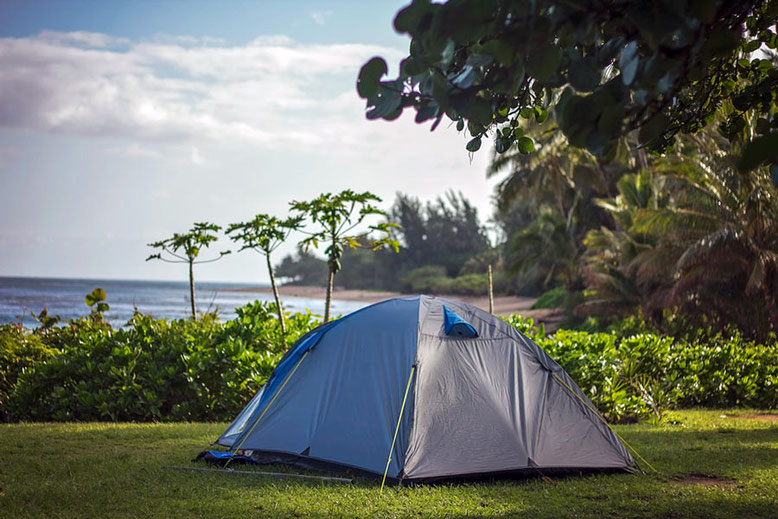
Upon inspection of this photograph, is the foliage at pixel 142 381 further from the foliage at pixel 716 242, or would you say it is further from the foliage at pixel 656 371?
the foliage at pixel 716 242

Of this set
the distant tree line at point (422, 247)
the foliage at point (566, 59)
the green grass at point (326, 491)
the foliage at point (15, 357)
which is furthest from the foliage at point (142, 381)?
the distant tree line at point (422, 247)

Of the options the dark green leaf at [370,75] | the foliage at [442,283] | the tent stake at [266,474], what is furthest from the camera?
the foliage at [442,283]

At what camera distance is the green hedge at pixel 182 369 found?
7.93 meters

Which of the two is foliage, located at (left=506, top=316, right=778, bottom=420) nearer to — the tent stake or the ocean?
the ocean

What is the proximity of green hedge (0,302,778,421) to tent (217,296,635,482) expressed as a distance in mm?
2168

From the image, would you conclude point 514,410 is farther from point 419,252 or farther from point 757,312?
point 419,252

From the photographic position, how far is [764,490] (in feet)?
16.4

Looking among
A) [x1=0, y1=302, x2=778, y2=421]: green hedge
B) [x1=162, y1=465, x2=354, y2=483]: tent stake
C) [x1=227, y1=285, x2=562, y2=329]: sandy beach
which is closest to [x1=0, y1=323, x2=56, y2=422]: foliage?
[x1=0, y1=302, x2=778, y2=421]: green hedge

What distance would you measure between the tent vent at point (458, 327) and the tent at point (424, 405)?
12mm

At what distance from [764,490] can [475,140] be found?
4.06 meters

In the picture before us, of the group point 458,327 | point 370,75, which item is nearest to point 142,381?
point 458,327

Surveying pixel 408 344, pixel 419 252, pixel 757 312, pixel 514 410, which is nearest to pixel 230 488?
pixel 408 344

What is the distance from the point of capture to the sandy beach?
90.8ft

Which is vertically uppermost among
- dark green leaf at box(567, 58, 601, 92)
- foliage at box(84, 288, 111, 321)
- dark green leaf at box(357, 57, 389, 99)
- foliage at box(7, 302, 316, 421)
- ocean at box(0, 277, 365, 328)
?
dark green leaf at box(567, 58, 601, 92)
